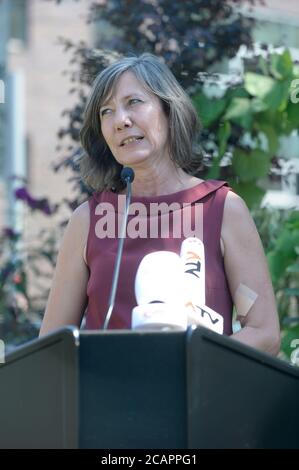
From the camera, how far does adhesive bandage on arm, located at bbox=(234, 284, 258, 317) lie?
2607 mm

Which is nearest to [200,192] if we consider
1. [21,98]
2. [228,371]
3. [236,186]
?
[228,371]

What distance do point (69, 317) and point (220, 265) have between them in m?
0.44

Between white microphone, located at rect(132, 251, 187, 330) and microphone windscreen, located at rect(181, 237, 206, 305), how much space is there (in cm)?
2

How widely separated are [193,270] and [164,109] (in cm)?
53

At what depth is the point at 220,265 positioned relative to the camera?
267 centimetres

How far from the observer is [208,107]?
4.19 meters
